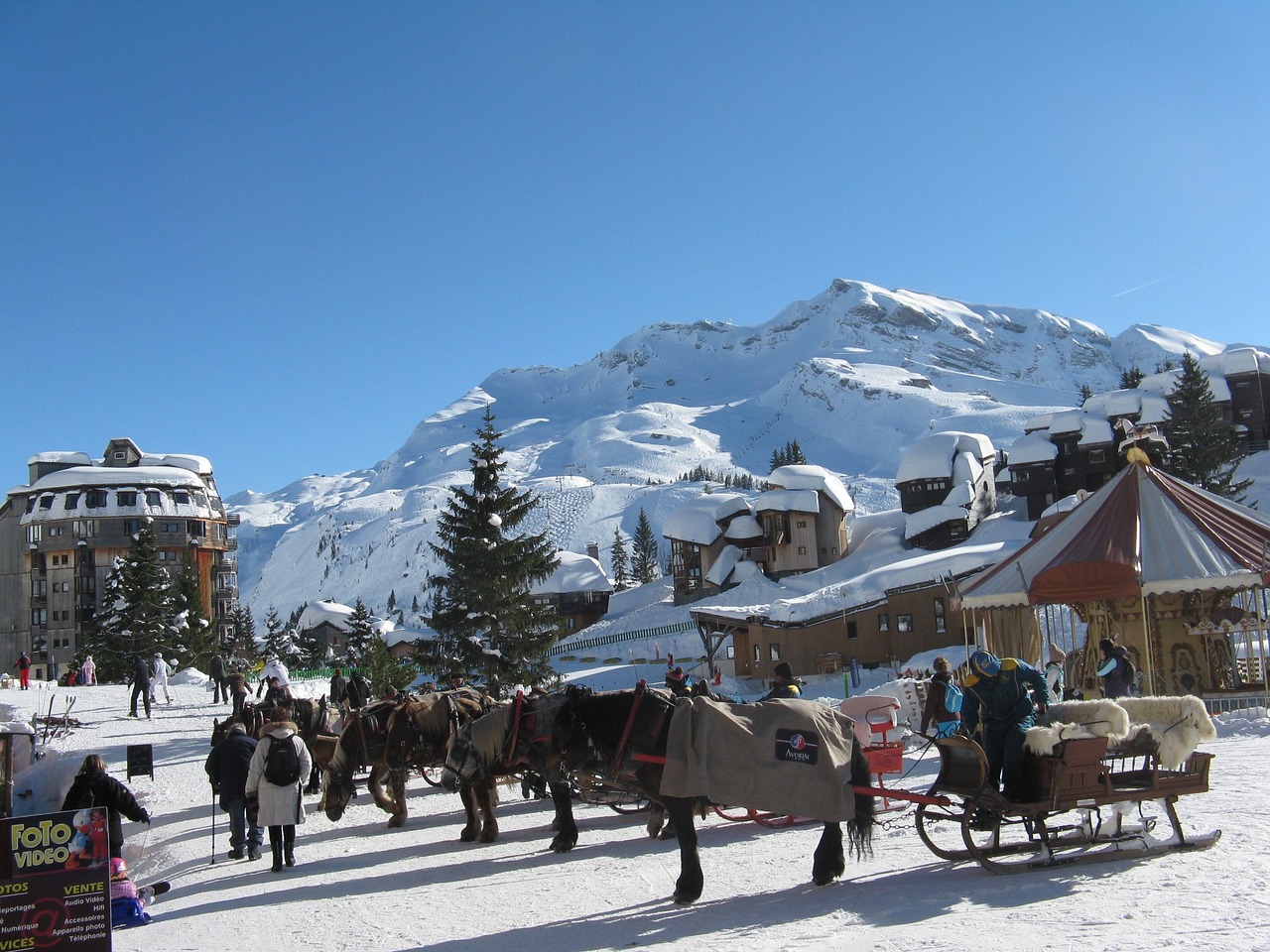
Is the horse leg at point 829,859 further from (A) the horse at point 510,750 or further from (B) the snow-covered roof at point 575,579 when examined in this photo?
(B) the snow-covered roof at point 575,579

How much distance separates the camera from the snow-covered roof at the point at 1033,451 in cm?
7082

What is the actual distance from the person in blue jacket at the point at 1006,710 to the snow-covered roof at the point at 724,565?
60.7 meters

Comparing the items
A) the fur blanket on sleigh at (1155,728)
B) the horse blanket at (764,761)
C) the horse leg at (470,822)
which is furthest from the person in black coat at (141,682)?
the fur blanket on sleigh at (1155,728)

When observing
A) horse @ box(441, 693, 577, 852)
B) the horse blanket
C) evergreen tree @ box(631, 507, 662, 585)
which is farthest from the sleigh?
evergreen tree @ box(631, 507, 662, 585)

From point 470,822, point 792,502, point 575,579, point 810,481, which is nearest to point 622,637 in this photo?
point 792,502

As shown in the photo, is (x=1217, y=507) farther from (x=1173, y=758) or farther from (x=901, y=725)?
(x=1173, y=758)

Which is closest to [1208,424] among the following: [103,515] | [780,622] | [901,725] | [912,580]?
[912,580]

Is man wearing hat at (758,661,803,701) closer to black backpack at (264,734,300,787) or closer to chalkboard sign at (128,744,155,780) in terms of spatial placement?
black backpack at (264,734,300,787)

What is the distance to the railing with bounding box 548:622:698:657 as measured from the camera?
63.0m

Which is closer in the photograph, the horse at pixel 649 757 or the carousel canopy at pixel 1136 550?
the horse at pixel 649 757

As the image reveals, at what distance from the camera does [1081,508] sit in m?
22.5

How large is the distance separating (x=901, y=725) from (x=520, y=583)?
15295 mm

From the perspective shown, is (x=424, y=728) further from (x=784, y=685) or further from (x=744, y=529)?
(x=744, y=529)

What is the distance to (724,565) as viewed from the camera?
6962cm
